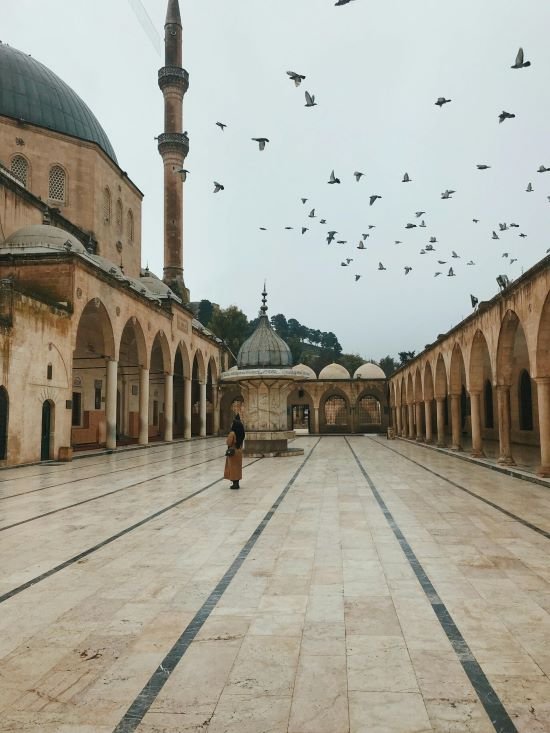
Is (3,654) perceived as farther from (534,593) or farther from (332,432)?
(332,432)

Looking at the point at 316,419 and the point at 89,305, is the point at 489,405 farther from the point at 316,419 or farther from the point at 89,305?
the point at 89,305

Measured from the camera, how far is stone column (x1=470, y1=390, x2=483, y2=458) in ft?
54.8

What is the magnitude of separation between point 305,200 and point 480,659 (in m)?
14.1

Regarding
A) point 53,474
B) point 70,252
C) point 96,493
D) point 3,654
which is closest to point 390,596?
point 3,654

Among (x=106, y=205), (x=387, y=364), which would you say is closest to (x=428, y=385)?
(x=106, y=205)

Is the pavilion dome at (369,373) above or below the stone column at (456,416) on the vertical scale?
above

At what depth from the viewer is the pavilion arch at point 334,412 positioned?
41.1 meters

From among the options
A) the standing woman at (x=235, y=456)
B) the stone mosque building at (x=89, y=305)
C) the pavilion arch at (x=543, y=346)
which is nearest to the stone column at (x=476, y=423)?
the pavilion arch at (x=543, y=346)

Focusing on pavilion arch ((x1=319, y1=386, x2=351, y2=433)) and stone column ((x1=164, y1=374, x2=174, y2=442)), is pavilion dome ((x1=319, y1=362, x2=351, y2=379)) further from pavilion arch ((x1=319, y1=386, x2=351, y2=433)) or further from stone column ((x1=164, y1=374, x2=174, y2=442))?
stone column ((x1=164, y1=374, x2=174, y2=442))

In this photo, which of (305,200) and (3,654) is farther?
(305,200)

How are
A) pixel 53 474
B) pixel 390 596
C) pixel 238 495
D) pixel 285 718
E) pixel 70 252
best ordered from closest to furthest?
pixel 285 718, pixel 390 596, pixel 238 495, pixel 53 474, pixel 70 252

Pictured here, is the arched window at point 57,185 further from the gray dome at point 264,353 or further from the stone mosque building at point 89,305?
the gray dome at point 264,353

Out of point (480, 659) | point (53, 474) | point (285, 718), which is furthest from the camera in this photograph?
point (53, 474)

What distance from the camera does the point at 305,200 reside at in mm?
15820
